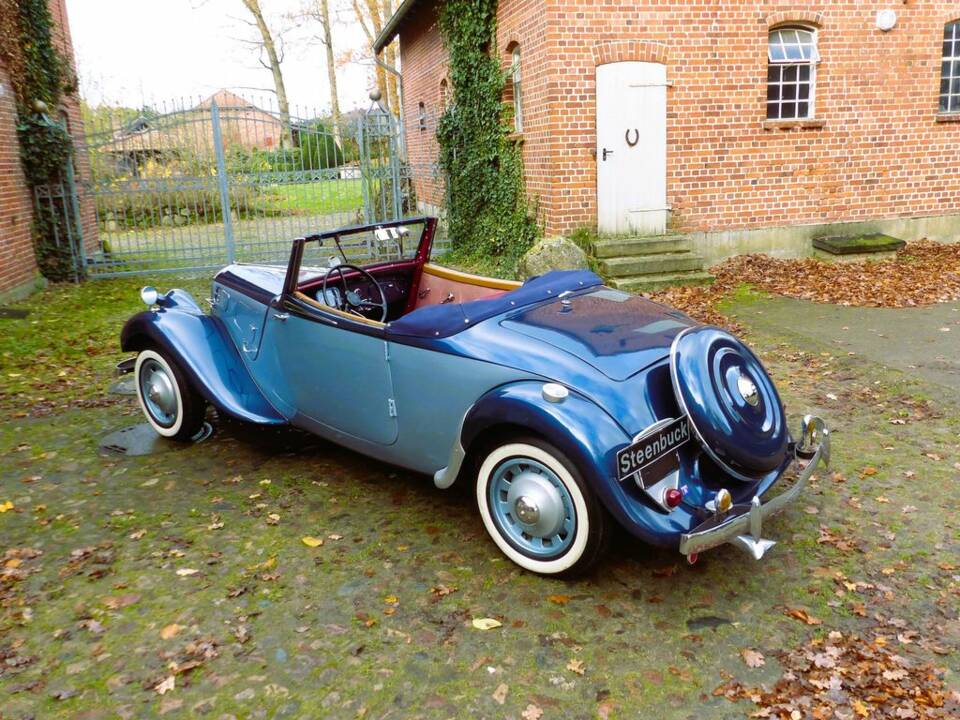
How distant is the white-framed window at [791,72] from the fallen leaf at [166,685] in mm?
10832

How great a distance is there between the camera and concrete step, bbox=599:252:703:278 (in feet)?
32.9

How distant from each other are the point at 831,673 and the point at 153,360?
417cm

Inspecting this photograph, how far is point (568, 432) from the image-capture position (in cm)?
304

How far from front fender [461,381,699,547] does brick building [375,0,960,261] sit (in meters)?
7.68

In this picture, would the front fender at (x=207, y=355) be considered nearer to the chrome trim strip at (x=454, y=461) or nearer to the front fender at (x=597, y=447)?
the chrome trim strip at (x=454, y=461)

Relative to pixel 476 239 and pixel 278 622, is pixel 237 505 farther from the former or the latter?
pixel 476 239

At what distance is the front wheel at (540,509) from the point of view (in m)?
3.12

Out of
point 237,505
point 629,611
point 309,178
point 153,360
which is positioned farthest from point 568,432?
point 309,178

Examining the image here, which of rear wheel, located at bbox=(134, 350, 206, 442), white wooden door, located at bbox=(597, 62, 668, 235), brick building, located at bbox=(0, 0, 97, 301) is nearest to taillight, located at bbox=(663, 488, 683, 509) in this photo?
rear wheel, located at bbox=(134, 350, 206, 442)

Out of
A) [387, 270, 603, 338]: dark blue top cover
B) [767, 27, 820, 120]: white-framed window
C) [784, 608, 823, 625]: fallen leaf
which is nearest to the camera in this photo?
[784, 608, 823, 625]: fallen leaf

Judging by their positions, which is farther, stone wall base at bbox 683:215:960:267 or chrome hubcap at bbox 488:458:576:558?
stone wall base at bbox 683:215:960:267

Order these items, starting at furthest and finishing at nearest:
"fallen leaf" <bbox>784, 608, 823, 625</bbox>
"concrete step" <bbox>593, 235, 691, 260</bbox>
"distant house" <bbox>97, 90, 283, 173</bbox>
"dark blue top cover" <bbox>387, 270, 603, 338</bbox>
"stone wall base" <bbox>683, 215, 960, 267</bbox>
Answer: "distant house" <bbox>97, 90, 283, 173</bbox> → "stone wall base" <bbox>683, 215, 960, 267</bbox> → "concrete step" <bbox>593, 235, 691, 260</bbox> → "dark blue top cover" <bbox>387, 270, 603, 338</bbox> → "fallen leaf" <bbox>784, 608, 823, 625</bbox>

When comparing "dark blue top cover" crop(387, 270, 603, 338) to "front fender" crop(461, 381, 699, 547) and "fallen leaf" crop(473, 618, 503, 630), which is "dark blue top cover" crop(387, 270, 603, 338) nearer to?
"front fender" crop(461, 381, 699, 547)

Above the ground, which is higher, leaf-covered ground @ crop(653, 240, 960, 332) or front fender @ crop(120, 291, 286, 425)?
→ front fender @ crop(120, 291, 286, 425)
